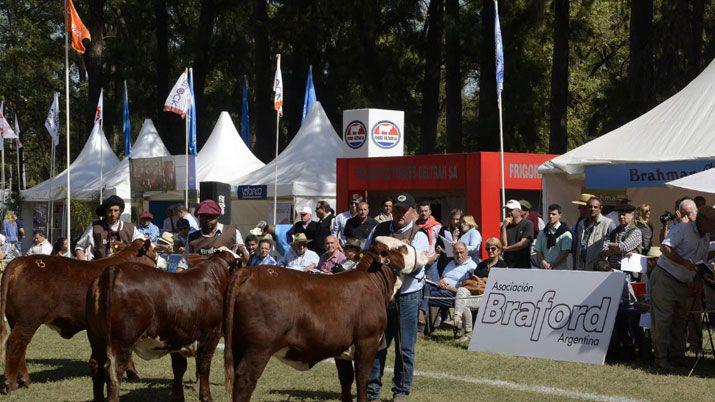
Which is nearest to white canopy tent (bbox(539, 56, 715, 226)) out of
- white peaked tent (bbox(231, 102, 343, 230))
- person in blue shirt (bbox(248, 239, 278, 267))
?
person in blue shirt (bbox(248, 239, 278, 267))

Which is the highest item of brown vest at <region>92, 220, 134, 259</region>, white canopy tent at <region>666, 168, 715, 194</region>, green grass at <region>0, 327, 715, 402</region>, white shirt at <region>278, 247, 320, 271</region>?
white canopy tent at <region>666, 168, 715, 194</region>

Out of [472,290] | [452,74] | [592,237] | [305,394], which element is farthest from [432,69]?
[305,394]

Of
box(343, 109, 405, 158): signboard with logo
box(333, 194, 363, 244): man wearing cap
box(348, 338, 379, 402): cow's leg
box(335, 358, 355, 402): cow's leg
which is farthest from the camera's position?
box(343, 109, 405, 158): signboard with logo

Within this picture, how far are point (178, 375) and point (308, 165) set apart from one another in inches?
669

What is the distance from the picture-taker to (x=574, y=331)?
12.0 metres

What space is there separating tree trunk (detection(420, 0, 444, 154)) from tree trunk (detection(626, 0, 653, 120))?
29.8 ft

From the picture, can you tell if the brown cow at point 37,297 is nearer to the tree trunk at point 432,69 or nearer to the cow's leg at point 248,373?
the cow's leg at point 248,373

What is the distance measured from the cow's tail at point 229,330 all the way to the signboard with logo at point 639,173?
9.63 meters

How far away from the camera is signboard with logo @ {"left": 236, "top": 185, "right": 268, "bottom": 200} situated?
25875mm

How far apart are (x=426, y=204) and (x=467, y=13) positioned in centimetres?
2124

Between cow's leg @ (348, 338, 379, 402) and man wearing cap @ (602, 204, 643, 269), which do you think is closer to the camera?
cow's leg @ (348, 338, 379, 402)

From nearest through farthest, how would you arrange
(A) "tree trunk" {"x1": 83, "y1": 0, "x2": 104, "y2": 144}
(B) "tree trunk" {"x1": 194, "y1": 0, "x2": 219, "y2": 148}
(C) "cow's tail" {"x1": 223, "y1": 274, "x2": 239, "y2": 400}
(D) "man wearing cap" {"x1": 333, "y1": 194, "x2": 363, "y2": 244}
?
(C) "cow's tail" {"x1": 223, "y1": 274, "x2": 239, "y2": 400} < (D) "man wearing cap" {"x1": 333, "y1": 194, "x2": 363, "y2": 244} < (B) "tree trunk" {"x1": 194, "y1": 0, "x2": 219, "y2": 148} < (A) "tree trunk" {"x1": 83, "y1": 0, "x2": 104, "y2": 144}

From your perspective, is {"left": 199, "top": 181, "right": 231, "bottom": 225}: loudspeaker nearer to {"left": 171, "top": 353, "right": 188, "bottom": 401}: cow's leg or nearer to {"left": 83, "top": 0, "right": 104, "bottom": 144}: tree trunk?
{"left": 171, "top": 353, "right": 188, "bottom": 401}: cow's leg

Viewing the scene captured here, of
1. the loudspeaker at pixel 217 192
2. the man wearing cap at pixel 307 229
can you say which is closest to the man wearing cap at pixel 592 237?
the man wearing cap at pixel 307 229
